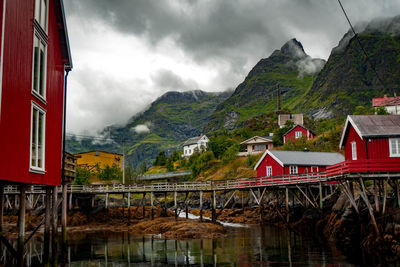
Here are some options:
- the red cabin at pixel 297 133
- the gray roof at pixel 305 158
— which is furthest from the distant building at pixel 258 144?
the gray roof at pixel 305 158

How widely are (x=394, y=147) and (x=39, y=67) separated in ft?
76.0

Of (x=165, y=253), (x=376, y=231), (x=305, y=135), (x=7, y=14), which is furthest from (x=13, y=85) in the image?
(x=305, y=135)

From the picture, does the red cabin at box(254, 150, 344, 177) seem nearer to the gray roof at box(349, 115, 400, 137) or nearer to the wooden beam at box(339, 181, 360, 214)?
the gray roof at box(349, 115, 400, 137)

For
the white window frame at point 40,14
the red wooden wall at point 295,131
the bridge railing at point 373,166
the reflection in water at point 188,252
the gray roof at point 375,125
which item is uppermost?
the red wooden wall at point 295,131

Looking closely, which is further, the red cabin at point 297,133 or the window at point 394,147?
the red cabin at point 297,133

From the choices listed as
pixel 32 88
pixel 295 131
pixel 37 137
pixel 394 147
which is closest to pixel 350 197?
pixel 394 147

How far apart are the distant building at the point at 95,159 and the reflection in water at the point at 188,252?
151ft

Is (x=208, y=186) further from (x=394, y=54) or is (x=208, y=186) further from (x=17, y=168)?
(x=394, y=54)

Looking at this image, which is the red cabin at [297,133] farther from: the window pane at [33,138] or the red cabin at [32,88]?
the window pane at [33,138]

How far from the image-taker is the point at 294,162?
4384 cm

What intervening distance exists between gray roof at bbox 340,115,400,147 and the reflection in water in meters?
8.72

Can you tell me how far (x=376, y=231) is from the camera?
22734mm

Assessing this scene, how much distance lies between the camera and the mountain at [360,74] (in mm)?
128375

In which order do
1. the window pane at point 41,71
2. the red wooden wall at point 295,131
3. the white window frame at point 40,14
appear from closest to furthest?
1. the white window frame at point 40,14
2. the window pane at point 41,71
3. the red wooden wall at point 295,131
